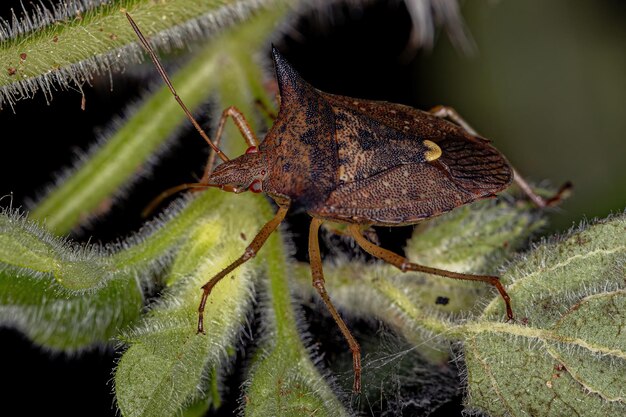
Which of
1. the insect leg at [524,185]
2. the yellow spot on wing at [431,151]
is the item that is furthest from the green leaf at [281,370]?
the insect leg at [524,185]

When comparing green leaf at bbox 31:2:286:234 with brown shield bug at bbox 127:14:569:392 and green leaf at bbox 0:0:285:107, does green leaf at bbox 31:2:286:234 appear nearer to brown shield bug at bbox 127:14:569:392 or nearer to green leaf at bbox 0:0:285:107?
brown shield bug at bbox 127:14:569:392

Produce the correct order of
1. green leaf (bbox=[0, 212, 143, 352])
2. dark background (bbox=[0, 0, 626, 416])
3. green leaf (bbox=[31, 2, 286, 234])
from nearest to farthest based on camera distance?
green leaf (bbox=[0, 212, 143, 352])
green leaf (bbox=[31, 2, 286, 234])
dark background (bbox=[0, 0, 626, 416])

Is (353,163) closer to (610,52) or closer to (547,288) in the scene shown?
(547,288)

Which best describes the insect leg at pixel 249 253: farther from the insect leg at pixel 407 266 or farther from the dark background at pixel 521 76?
the dark background at pixel 521 76

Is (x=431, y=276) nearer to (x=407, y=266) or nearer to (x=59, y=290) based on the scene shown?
(x=407, y=266)

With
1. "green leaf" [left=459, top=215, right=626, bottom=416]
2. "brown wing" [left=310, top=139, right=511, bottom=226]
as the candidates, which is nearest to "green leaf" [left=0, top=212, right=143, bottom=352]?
"brown wing" [left=310, top=139, right=511, bottom=226]

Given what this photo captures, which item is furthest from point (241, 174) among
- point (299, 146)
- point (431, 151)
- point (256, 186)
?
point (431, 151)
